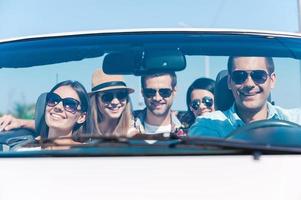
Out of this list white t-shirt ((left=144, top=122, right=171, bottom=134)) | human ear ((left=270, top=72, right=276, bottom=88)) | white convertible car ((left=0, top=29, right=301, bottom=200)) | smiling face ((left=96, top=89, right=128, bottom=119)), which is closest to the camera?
white convertible car ((left=0, top=29, right=301, bottom=200))

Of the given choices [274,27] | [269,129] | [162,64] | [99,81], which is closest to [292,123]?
[269,129]

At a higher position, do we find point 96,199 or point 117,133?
point 117,133

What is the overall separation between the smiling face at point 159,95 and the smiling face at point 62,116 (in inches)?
13.5

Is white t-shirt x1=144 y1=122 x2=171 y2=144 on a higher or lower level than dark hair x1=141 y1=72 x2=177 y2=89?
lower

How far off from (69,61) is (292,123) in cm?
124

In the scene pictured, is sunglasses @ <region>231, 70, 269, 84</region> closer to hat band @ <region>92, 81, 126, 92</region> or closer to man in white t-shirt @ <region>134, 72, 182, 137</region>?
man in white t-shirt @ <region>134, 72, 182, 137</region>

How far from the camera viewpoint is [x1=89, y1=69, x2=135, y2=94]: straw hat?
3246 millimetres

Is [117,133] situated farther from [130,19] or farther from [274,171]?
[130,19]

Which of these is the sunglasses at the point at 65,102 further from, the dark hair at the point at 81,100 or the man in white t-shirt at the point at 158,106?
the man in white t-shirt at the point at 158,106

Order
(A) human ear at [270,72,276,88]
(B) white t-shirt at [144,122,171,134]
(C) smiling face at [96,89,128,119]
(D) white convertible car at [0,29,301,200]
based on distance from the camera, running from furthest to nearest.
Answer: (A) human ear at [270,72,276,88]
(C) smiling face at [96,89,128,119]
(B) white t-shirt at [144,122,171,134]
(D) white convertible car at [0,29,301,200]

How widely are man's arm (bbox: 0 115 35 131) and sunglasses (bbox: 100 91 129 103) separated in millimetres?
376

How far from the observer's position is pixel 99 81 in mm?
3303

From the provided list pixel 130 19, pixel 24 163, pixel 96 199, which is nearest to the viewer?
pixel 96 199

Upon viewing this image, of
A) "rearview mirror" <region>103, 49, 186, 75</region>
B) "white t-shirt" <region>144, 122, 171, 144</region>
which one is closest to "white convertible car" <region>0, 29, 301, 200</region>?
"rearview mirror" <region>103, 49, 186, 75</region>
